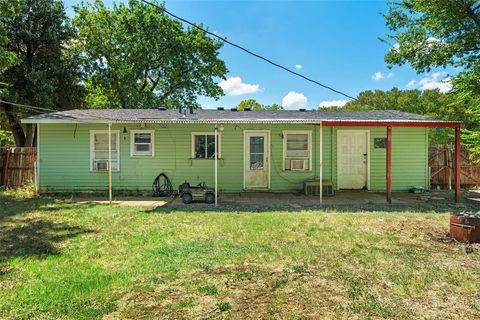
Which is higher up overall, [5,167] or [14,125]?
[14,125]

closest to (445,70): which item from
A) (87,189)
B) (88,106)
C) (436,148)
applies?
(436,148)

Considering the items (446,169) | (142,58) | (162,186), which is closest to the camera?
(162,186)

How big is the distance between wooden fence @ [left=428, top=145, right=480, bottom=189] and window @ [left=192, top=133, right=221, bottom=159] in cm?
839

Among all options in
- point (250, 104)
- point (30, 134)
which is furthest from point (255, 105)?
point (30, 134)

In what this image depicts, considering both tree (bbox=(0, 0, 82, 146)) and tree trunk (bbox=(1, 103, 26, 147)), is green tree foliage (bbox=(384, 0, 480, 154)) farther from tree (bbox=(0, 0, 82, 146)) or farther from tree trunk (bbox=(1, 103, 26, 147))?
tree trunk (bbox=(1, 103, 26, 147))

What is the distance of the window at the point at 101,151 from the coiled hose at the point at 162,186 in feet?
4.85

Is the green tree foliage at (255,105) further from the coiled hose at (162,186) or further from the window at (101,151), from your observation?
the coiled hose at (162,186)

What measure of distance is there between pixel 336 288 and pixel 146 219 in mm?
4631

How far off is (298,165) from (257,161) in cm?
143

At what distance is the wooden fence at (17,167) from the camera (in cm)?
1187

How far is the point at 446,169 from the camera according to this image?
12281 millimetres

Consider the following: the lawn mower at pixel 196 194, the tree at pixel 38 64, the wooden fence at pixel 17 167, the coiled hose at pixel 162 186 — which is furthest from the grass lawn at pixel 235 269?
the tree at pixel 38 64

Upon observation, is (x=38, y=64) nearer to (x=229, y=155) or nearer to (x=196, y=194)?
(x=229, y=155)

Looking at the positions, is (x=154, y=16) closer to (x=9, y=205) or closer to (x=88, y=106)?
(x=88, y=106)
